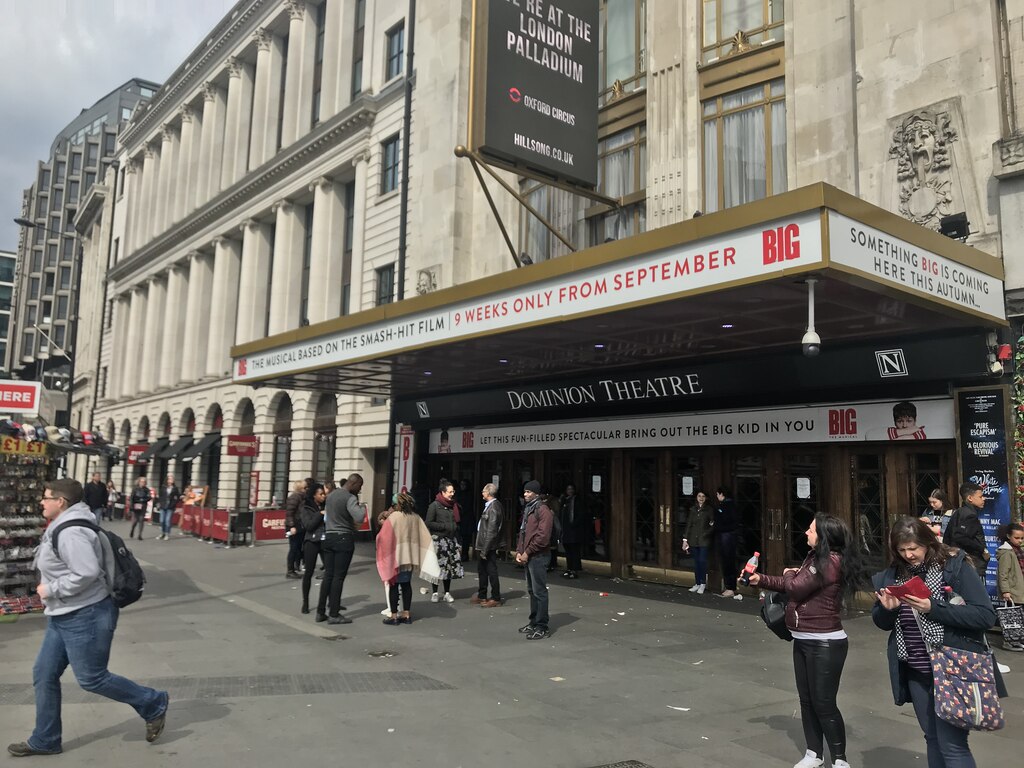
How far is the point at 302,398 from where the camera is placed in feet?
92.9

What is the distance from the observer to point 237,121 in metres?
37.3

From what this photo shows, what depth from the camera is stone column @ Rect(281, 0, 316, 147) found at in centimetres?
3203

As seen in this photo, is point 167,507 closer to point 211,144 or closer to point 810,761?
point 211,144

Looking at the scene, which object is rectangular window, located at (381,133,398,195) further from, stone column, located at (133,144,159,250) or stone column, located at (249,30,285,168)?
stone column, located at (133,144,159,250)

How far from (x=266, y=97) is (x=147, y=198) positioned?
17.1 metres

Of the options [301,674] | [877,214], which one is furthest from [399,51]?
[301,674]

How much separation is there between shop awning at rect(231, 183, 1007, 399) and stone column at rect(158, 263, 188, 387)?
29064 mm

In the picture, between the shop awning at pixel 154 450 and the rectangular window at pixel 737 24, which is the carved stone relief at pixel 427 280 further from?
the shop awning at pixel 154 450

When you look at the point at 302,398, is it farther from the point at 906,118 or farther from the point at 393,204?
the point at 906,118

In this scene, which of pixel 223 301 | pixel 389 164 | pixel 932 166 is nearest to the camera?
pixel 932 166

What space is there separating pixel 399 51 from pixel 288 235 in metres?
9.16

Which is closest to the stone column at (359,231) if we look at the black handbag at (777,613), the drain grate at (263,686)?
the drain grate at (263,686)

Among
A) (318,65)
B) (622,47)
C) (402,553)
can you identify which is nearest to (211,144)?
(318,65)

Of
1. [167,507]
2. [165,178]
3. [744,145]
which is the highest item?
[165,178]
